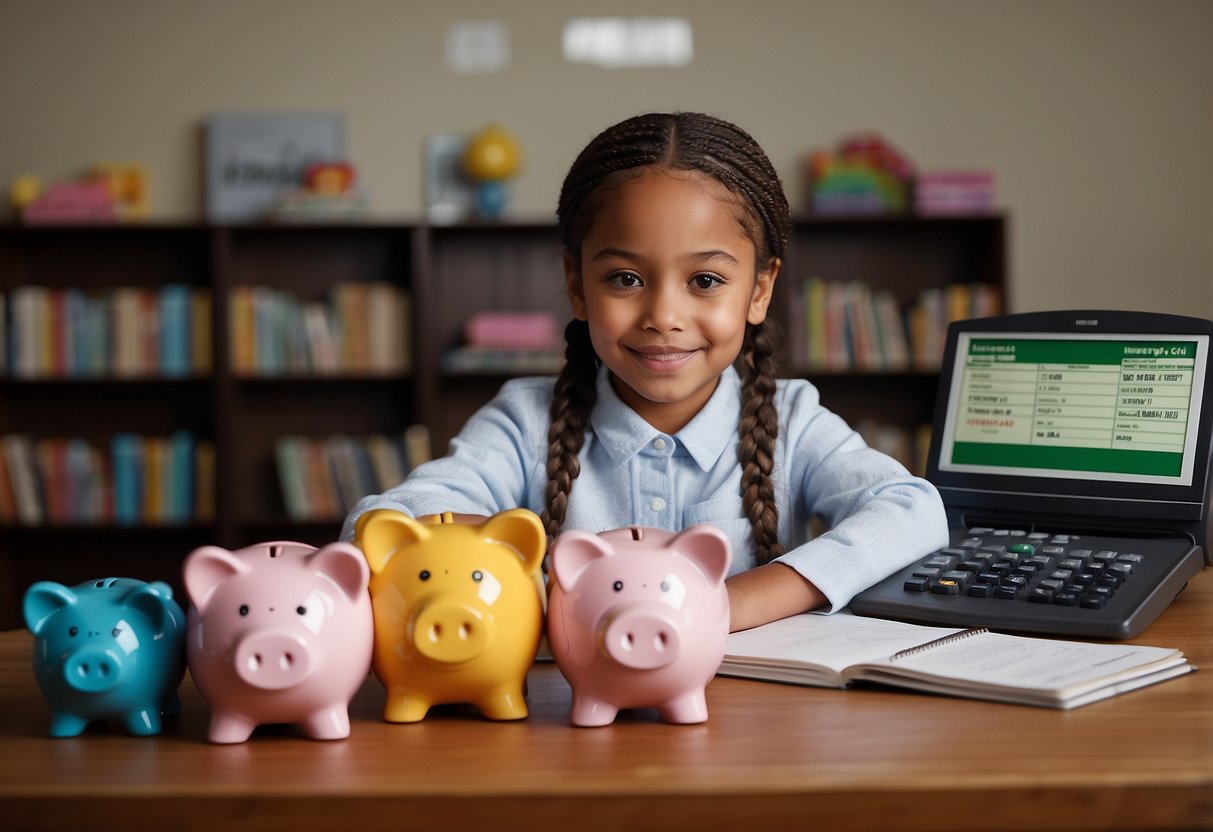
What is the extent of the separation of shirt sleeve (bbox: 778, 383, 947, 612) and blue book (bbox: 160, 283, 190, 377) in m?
2.80

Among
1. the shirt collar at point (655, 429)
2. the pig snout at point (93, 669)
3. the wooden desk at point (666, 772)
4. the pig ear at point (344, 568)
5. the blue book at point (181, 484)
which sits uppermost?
the shirt collar at point (655, 429)

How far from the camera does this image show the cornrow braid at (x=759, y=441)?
133cm

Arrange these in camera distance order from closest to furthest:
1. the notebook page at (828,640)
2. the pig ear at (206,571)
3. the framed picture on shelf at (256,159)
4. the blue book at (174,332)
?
the pig ear at (206,571)
the notebook page at (828,640)
the blue book at (174,332)
the framed picture on shelf at (256,159)

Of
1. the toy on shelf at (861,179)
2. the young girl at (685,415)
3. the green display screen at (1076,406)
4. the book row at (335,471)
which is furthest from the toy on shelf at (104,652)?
the toy on shelf at (861,179)

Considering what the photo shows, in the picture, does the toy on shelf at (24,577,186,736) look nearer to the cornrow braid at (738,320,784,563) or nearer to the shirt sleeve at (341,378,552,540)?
the shirt sleeve at (341,378,552,540)

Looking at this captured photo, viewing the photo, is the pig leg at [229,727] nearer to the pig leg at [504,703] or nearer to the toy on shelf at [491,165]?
the pig leg at [504,703]

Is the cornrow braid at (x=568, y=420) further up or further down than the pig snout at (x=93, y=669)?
further up

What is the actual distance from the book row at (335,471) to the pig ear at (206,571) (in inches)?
122

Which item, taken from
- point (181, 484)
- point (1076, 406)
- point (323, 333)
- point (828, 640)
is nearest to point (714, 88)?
point (323, 333)

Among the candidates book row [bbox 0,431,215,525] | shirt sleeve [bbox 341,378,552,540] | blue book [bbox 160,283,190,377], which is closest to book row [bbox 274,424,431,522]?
book row [bbox 0,431,215,525]

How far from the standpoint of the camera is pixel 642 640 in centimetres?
73

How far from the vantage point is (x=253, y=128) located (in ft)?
13.2

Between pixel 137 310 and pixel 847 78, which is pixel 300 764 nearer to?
pixel 137 310

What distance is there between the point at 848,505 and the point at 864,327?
2.67m
